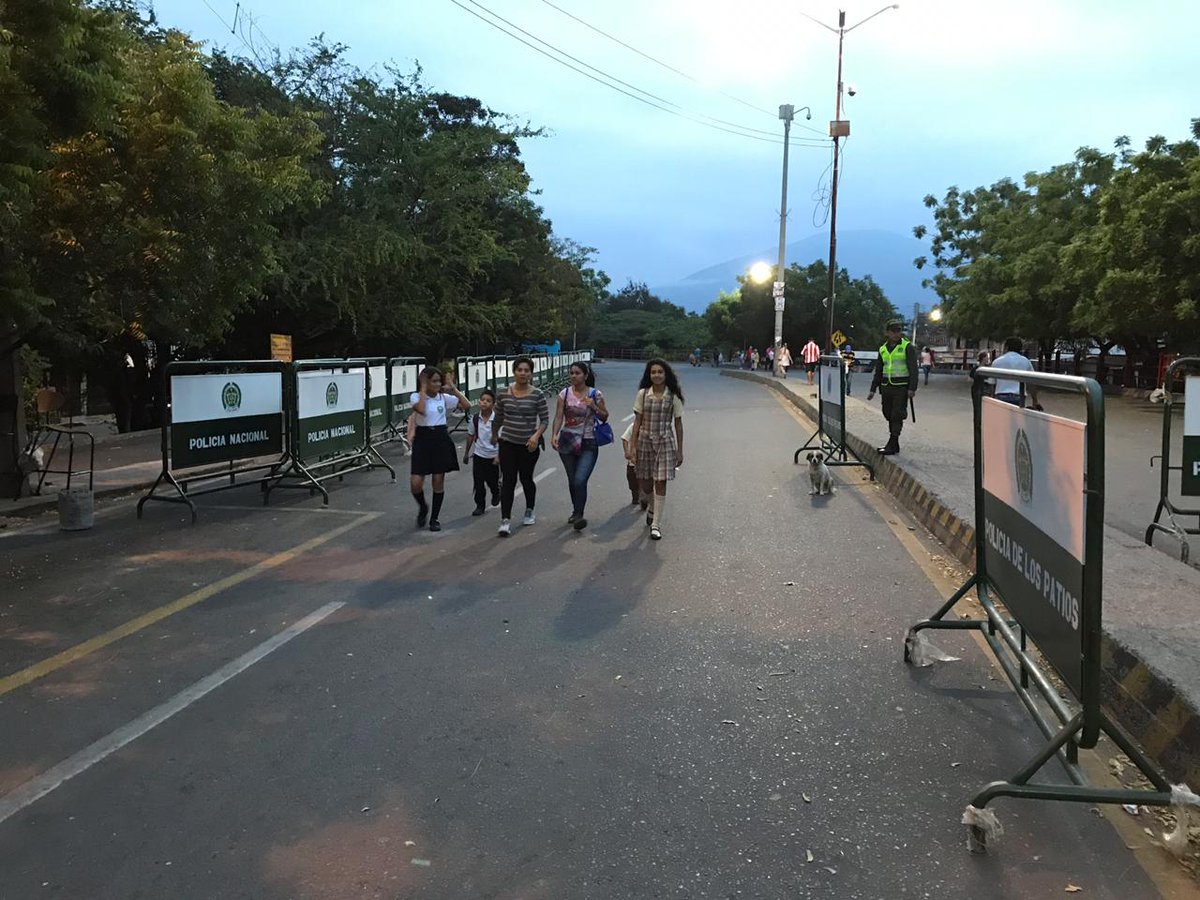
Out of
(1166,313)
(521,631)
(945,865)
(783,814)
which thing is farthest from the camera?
(1166,313)

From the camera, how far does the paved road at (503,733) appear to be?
117 inches

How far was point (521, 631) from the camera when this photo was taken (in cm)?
537

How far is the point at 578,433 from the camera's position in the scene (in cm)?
853

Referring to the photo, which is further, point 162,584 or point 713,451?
point 713,451

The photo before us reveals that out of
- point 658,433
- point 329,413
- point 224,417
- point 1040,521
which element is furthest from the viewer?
point 329,413

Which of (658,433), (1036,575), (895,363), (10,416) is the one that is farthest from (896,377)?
(10,416)

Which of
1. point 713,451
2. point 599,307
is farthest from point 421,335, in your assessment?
point 599,307

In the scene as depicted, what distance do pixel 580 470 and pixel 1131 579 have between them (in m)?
4.60

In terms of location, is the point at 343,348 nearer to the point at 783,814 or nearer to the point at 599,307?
the point at 783,814

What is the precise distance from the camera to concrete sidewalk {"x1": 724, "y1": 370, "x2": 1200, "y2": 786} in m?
3.74

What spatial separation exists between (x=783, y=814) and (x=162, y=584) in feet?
16.4

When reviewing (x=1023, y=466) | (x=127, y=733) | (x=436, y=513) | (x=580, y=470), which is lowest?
(x=127, y=733)

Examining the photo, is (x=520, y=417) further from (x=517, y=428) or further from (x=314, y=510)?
(x=314, y=510)

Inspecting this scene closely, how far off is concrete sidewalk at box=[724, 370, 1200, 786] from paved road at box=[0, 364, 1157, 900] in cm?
56
